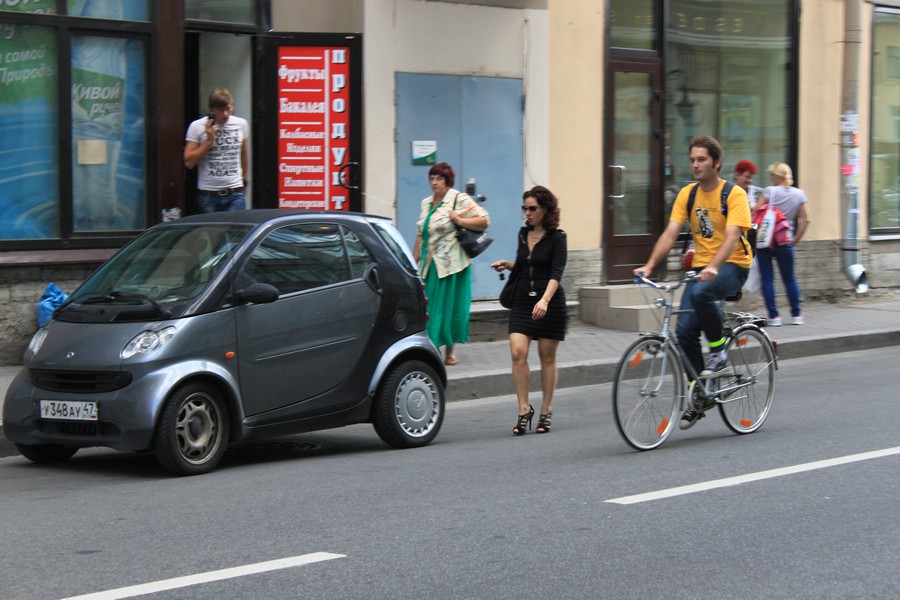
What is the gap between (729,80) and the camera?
17484 millimetres

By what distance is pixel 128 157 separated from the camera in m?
12.2

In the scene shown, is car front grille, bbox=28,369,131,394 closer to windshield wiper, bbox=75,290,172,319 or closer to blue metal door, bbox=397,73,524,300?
windshield wiper, bbox=75,290,172,319

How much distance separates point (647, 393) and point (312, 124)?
241 inches

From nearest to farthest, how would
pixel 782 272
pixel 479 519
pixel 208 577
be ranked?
pixel 208 577
pixel 479 519
pixel 782 272

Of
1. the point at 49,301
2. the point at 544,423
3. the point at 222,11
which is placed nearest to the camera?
the point at 544,423

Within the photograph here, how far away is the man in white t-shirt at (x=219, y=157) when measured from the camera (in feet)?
38.8

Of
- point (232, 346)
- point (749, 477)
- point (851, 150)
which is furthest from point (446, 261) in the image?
point (851, 150)

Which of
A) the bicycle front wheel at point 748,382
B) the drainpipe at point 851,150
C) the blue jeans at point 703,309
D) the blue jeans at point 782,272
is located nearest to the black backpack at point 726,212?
the blue jeans at point 703,309

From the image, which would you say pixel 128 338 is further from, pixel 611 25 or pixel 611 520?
pixel 611 25

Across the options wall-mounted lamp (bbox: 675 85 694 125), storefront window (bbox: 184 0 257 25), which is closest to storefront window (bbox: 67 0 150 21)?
storefront window (bbox: 184 0 257 25)

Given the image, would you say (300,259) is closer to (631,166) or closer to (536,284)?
(536,284)

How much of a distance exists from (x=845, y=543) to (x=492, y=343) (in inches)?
320

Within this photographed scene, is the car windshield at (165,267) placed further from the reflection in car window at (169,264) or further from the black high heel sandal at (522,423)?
the black high heel sandal at (522,423)

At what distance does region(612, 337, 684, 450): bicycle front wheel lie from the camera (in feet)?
25.8
